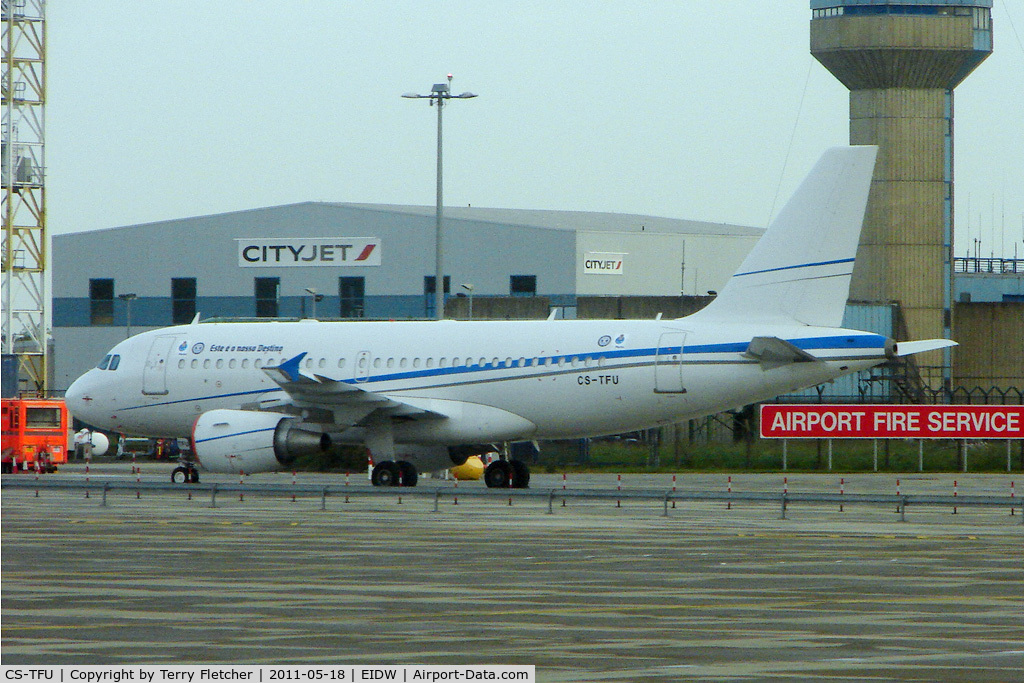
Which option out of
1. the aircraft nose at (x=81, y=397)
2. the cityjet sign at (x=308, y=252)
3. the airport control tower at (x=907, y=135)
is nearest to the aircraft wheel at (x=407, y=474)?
the aircraft nose at (x=81, y=397)

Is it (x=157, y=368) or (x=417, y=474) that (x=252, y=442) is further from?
(x=157, y=368)

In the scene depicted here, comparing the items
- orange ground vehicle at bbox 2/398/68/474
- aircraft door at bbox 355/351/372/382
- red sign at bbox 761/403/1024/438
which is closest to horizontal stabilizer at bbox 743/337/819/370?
aircraft door at bbox 355/351/372/382

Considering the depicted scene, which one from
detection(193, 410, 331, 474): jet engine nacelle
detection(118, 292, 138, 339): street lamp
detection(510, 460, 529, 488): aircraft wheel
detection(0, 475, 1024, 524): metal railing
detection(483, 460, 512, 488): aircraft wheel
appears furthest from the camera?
detection(118, 292, 138, 339): street lamp

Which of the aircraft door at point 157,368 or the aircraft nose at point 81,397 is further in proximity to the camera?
the aircraft nose at point 81,397

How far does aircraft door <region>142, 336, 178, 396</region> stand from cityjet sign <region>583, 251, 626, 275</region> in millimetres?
37054

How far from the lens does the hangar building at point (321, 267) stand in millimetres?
73875

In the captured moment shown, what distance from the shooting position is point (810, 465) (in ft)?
159

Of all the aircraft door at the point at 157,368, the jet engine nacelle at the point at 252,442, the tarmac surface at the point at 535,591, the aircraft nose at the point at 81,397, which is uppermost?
the aircraft door at the point at 157,368

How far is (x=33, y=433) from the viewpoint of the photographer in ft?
168

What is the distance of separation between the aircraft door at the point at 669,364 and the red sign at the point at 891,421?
14.3 m

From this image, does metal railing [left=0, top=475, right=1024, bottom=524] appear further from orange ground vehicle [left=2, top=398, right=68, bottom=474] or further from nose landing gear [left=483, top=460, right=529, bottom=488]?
orange ground vehicle [left=2, top=398, right=68, bottom=474]

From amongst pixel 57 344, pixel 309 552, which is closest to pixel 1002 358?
pixel 57 344

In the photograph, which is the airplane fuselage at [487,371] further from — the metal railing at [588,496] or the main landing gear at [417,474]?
the metal railing at [588,496]

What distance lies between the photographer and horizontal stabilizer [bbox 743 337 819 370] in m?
31.6
